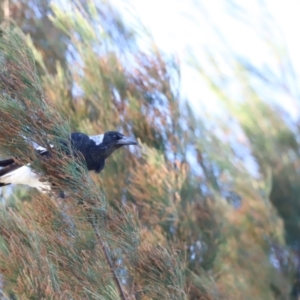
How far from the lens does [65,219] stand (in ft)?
5.57

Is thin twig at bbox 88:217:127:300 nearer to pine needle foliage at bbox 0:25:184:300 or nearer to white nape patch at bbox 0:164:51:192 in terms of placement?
pine needle foliage at bbox 0:25:184:300


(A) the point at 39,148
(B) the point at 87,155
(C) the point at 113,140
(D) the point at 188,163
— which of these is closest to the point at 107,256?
(A) the point at 39,148

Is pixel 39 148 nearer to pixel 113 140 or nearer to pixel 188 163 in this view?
pixel 113 140

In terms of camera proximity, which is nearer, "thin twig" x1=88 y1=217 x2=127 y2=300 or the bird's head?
"thin twig" x1=88 y1=217 x2=127 y2=300

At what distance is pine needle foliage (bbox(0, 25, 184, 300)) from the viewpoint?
162 cm

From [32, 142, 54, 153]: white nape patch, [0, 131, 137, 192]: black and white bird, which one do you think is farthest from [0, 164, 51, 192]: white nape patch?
[32, 142, 54, 153]: white nape patch

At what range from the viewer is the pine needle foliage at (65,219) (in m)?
1.62

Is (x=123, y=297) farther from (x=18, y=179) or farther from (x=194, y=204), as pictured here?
(x=194, y=204)

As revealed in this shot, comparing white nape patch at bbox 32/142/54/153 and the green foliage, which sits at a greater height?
white nape patch at bbox 32/142/54/153

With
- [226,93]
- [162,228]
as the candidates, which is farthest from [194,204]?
[226,93]

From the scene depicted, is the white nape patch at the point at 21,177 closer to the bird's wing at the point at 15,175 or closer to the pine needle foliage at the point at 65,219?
the bird's wing at the point at 15,175

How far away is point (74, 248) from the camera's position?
167cm

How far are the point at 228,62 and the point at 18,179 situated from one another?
98 cm

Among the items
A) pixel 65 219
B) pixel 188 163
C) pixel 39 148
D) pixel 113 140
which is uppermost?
pixel 39 148
